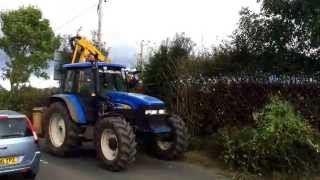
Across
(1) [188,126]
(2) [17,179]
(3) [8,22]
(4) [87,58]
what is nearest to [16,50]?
(3) [8,22]

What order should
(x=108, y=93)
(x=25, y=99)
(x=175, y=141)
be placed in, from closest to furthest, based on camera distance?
(x=175, y=141), (x=108, y=93), (x=25, y=99)

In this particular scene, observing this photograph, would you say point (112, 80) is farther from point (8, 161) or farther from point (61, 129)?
point (8, 161)

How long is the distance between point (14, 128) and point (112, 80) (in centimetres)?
403

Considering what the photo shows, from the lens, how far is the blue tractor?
41.0ft

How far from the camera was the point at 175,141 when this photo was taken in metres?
13.5

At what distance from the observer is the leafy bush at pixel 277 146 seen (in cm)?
1180

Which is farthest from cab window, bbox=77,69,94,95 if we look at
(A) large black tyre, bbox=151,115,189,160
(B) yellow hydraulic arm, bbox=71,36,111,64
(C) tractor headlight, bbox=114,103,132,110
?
(A) large black tyre, bbox=151,115,189,160

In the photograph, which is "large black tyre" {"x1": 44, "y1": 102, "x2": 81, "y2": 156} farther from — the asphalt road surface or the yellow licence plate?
the yellow licence plate

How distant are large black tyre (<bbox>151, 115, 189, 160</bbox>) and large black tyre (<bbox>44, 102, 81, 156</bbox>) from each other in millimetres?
2077

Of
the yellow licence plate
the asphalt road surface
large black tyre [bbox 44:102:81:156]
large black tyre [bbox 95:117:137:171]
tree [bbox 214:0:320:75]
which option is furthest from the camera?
tree [bbox 214:0:320:75]

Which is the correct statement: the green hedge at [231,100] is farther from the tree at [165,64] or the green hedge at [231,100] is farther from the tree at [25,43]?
the tree at [25,43]

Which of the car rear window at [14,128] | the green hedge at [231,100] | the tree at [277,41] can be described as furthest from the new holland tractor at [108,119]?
the tree at [277,41]

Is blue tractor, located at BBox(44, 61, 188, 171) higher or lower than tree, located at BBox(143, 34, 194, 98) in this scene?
lower

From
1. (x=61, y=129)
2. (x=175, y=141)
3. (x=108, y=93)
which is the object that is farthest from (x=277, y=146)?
(x=61, y=129)
